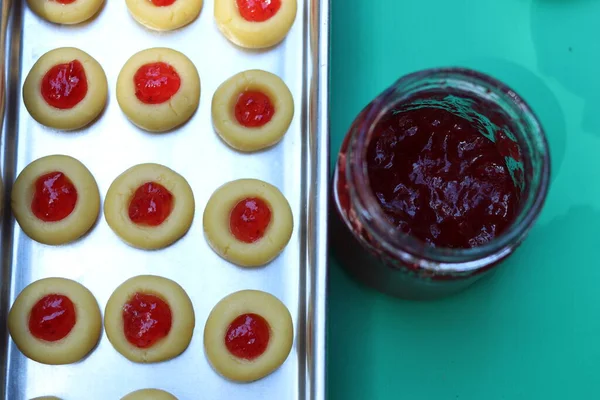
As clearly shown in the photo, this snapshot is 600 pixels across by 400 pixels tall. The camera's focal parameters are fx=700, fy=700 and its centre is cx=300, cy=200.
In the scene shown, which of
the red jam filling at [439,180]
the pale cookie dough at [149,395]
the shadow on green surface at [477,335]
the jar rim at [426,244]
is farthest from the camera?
the shadow on green surface at [477,335]

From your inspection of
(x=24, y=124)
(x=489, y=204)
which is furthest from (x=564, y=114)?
(x=24, y=124)

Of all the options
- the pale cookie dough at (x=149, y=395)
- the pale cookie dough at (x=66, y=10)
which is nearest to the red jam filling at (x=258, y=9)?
the pale cookie dough at (x=66, y=10)

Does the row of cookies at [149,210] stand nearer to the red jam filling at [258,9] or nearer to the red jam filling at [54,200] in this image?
the red jam filling at [54,200]

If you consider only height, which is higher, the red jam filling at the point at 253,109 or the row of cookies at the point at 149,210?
the red jam filling at the point at 253,109


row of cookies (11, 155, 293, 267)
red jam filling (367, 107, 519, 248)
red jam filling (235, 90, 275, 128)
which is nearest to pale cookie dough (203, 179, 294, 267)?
row of cookies (11, 155, 293, 267)

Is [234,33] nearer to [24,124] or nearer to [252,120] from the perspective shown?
[252,120]

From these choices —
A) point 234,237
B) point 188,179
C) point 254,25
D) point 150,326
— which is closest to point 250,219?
point 234,237
